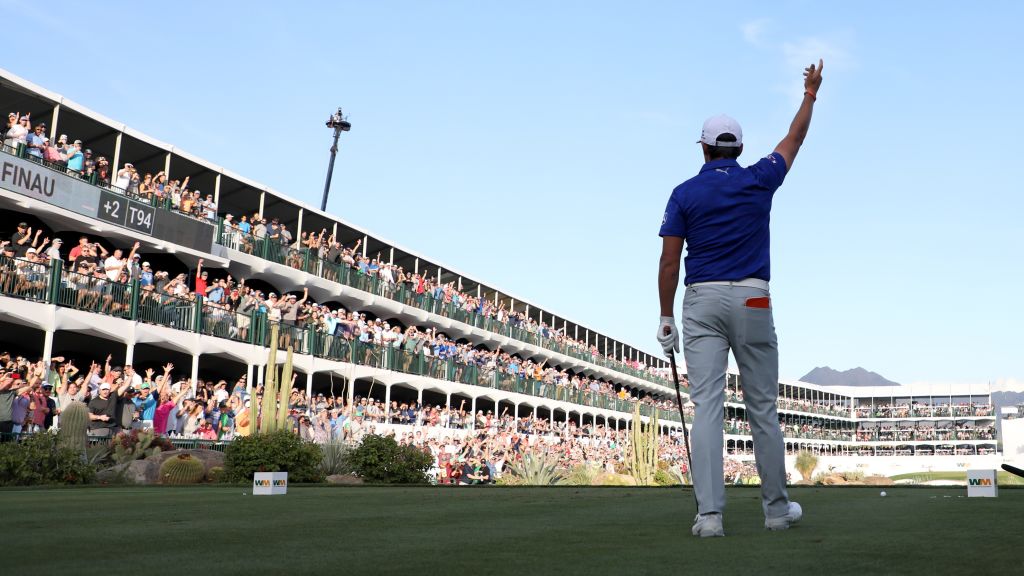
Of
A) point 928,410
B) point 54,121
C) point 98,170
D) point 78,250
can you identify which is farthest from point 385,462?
point 928,410

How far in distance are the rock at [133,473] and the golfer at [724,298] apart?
1337 centimetres

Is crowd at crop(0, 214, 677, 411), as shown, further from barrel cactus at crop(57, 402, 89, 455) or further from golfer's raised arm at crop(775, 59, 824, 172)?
golfer's raised arm at crop(775, 59, 824, 172)

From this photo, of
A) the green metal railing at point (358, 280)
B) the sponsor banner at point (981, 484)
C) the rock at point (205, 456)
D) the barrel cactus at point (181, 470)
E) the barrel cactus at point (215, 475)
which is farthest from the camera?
the green metal railing at point (358, 280)

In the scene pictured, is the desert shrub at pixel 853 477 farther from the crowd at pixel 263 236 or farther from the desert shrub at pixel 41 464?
the desert shrub at pixel 41 464

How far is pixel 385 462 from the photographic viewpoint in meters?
17.4

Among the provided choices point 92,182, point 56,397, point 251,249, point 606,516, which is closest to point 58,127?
point 92,182

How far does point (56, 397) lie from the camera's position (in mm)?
19562

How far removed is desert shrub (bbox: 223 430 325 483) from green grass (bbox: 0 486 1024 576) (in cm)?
916

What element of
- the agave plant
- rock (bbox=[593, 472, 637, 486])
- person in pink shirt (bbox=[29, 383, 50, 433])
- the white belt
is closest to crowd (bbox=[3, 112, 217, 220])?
person in pink shirt (bbox=[29, 383, 50, 433])

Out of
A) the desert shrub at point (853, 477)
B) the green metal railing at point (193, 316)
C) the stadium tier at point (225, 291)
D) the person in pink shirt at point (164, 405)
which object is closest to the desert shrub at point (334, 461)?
the stadium tier at point (225, 291)

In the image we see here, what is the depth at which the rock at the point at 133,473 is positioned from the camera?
15953mm

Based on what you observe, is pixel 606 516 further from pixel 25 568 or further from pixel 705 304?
pixel 25 568

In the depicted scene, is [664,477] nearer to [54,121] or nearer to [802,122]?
[54,121]

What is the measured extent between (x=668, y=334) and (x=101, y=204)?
21.8m
